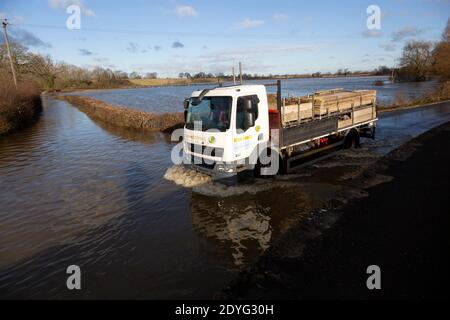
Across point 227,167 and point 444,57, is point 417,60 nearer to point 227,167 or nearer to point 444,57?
point 444,57

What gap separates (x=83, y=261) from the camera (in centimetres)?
→ 560

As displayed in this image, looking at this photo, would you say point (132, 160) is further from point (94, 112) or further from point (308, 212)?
point (94, 112)

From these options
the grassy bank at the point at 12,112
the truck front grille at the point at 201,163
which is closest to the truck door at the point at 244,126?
the truck front grille at the point at 201,163

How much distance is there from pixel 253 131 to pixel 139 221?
368 centimetres

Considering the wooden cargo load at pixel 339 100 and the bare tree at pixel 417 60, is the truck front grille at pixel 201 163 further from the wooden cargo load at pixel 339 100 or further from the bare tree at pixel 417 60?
the bare tree at pixel 417 60

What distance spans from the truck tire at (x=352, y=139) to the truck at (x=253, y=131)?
1.16 metres

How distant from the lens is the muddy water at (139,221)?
4996mm

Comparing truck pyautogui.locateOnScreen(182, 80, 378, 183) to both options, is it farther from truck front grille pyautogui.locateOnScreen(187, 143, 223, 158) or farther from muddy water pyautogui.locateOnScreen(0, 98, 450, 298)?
muddy water pyautogui.locateOnScreen(0, 98, 450, 298)

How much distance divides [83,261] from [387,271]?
16.7 feet

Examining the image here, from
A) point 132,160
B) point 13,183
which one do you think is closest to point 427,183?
point 132,160

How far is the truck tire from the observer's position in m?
12.0

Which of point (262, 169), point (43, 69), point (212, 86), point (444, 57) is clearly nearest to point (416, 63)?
point (444, 57)

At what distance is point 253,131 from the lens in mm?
8234

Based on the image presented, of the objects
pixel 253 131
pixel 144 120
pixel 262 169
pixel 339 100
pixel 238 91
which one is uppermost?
pixel 238 91
